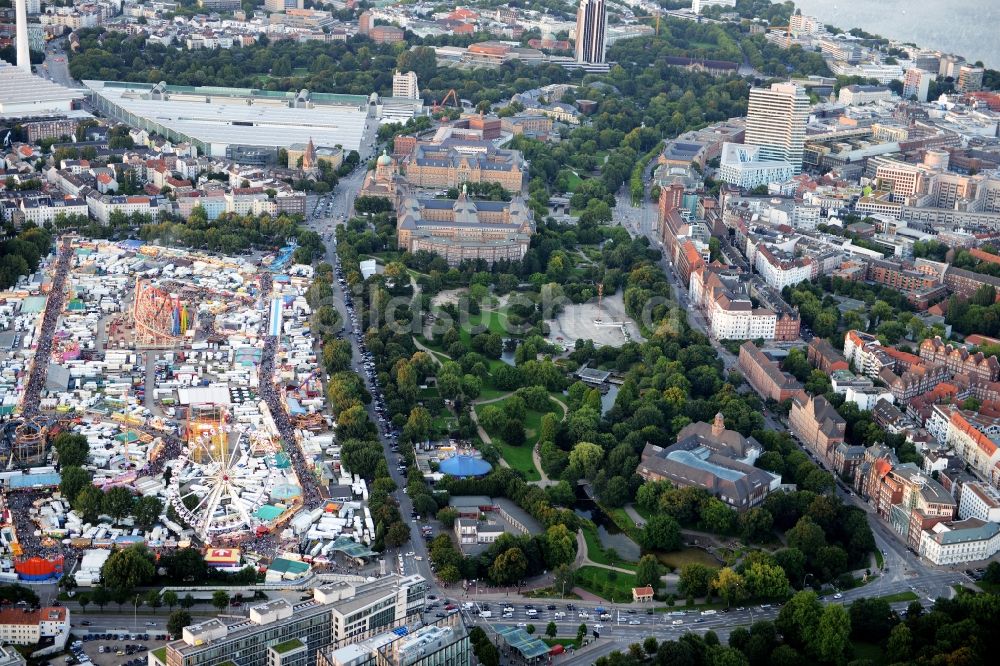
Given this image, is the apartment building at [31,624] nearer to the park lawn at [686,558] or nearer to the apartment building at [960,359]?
the park lawn at [686,558]

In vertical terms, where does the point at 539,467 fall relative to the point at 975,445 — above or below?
below

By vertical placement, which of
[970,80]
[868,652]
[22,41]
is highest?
[22,41]

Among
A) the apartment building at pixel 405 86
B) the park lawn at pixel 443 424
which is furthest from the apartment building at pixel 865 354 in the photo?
the apartment building at pixel 405 86

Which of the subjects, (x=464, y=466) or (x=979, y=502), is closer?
(x=979, y=502)

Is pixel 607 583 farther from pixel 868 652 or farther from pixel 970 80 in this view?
pixel 970 80

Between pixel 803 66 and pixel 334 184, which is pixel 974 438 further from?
pixel 803 66

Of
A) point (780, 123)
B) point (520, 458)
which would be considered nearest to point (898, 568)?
point (520, 458)

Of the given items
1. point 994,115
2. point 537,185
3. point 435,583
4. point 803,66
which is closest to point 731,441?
point 435,583
